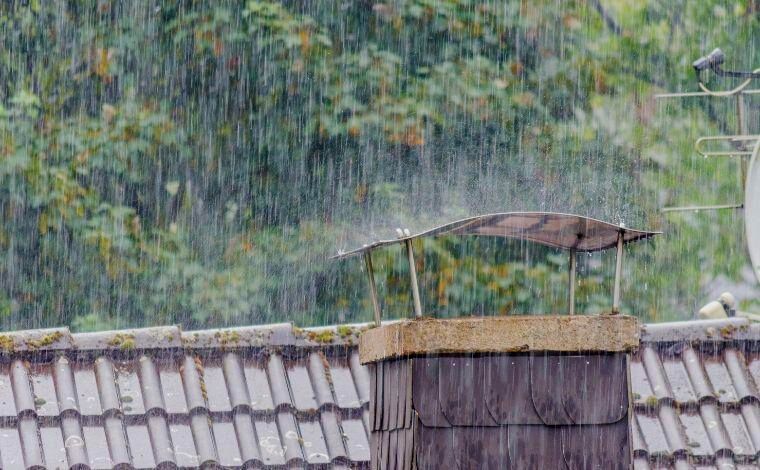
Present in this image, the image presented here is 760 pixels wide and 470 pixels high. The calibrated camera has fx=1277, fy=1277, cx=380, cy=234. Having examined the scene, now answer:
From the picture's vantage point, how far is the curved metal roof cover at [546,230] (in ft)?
11.2

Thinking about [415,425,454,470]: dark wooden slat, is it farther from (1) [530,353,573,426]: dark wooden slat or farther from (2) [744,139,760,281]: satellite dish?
(2) [744,139,760,281]: satellite dish

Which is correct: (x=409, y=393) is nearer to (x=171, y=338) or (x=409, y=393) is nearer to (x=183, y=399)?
(x=183, y=399)

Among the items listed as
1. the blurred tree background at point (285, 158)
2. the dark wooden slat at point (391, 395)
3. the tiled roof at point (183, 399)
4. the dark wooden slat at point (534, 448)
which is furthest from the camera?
the blurred tree background at point (285, 158)

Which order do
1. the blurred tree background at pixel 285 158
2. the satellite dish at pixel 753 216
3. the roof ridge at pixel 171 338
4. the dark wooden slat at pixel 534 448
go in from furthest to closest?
the blurred tree background at pixel 285 158 < the satellite dish at pixel 753 216 < the roof ridge at pixel 171 338 < the dark wooden slat at pixel 534 448

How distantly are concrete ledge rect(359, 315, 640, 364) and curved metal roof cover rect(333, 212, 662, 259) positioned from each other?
25cm

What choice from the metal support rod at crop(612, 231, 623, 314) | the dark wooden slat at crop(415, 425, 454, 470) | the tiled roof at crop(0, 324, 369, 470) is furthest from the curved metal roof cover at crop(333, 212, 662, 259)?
the tiled roof at crop(0, 324, 369, 470)

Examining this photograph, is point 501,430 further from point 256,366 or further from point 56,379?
point 56,379

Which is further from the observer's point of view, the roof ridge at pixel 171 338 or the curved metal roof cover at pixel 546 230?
the roof ridge at pixel 171 338

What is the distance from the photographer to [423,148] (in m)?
12.8

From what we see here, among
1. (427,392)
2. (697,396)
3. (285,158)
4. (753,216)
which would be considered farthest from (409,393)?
(285,158)

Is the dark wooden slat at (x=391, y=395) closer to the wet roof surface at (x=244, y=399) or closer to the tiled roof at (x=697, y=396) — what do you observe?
the wet roof surface at (x=244, y=399)

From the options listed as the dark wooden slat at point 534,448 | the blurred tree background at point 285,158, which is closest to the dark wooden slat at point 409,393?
the dark wooden slat at point 534,448

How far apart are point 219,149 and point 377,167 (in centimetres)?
168

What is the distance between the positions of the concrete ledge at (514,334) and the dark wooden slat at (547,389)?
5cm
